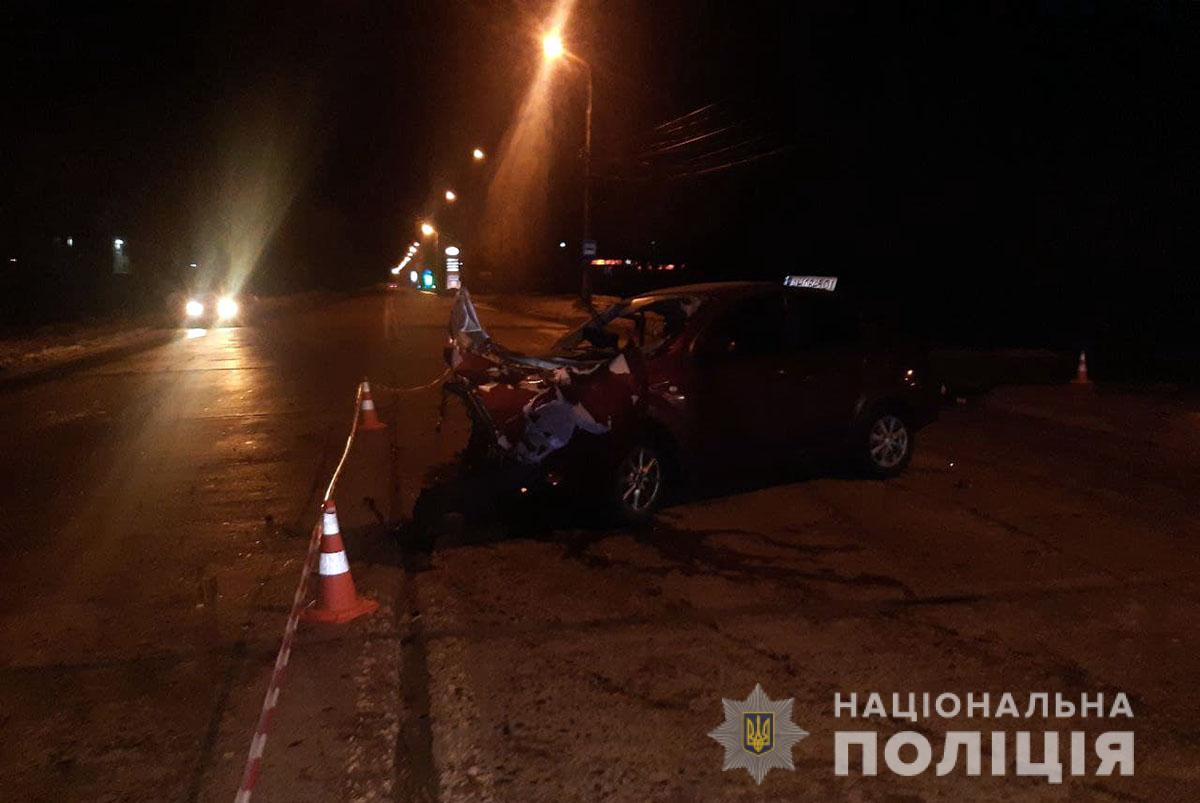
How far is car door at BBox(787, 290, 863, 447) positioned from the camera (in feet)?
27.0

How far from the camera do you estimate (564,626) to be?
551cm

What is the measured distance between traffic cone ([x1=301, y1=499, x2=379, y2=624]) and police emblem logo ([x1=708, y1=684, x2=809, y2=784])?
219 centimetres

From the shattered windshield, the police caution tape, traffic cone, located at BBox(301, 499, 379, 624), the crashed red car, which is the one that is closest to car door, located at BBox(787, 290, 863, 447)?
the crashed red car

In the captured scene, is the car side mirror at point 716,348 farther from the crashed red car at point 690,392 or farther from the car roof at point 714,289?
the car roof at point 714,289

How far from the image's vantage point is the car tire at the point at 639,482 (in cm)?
720

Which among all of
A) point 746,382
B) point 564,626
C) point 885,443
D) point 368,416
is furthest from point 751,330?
point 368,416

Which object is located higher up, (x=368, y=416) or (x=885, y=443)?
(x=885, y=443)

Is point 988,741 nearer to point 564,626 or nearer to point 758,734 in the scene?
point 758,734

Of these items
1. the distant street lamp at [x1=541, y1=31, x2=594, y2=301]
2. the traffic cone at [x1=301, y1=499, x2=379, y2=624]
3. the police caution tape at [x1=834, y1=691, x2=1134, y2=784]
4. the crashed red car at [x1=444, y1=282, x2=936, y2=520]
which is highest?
the distant street lamp at [x1=541, y1=31, x2=594, y2=301]

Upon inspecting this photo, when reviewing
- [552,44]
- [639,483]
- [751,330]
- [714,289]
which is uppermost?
[552,44]

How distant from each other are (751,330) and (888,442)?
1.86 metres

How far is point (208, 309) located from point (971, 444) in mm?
28433

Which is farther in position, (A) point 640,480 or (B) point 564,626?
(A) point 640,480

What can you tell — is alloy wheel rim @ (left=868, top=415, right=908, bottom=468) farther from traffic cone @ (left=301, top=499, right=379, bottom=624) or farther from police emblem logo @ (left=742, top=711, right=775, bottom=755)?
traffic cone @ (left=301, top=499, right=379, bottom=624)
